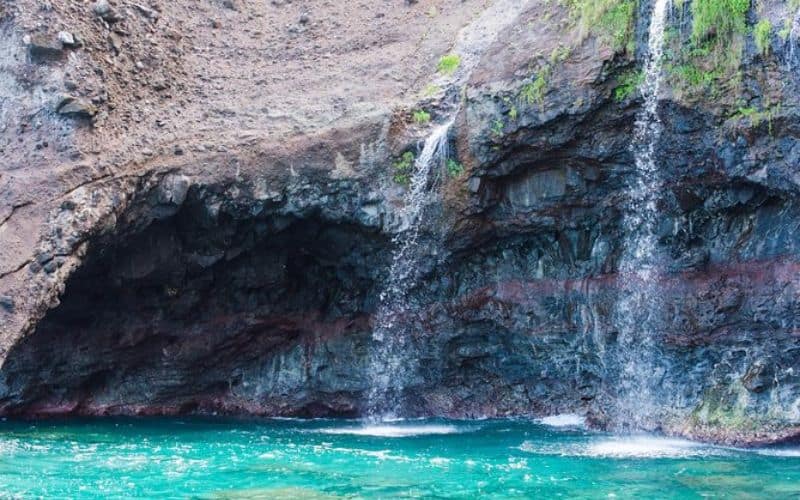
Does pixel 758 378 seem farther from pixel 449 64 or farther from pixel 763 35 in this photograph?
pixel 449 64

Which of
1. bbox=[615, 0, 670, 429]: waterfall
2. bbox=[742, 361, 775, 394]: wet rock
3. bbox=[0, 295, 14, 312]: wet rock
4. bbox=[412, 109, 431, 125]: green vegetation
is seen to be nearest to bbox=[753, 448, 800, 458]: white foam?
bbox=[742, 361, 775, 394]: wet rock

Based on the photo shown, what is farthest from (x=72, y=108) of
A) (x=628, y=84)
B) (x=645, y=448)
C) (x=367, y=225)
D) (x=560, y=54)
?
(x=645, y=448)

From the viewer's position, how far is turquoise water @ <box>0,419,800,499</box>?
9656 millimetres

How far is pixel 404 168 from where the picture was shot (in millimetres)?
15617

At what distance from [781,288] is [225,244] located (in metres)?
9.76

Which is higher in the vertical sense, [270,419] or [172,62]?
[172,62]

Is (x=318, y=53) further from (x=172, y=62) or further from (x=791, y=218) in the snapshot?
(x=791, y=218)

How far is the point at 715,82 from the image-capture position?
13.4 metres

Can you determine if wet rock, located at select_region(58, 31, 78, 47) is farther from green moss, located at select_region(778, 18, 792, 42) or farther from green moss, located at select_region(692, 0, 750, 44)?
green moss, located at select_region(778, 18, 792, 42)

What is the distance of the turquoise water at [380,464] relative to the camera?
9656 mm

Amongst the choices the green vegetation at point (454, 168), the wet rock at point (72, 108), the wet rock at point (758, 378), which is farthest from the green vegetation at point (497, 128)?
the wet rock at point (72, 108)

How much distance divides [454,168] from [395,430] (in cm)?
466

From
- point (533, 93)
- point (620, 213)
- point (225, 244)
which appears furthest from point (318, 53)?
point (620, 213)

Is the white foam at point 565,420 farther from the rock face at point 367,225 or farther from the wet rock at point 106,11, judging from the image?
the wet rock at point 106,11
